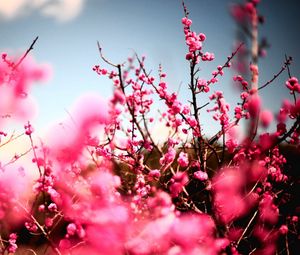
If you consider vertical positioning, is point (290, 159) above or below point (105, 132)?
above

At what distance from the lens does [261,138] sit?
2916 mm

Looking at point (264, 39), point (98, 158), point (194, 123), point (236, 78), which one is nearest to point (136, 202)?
point (98, 158)

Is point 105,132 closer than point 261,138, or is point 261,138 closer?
point 261,138

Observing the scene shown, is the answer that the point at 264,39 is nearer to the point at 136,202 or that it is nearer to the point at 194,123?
the point at 194,123

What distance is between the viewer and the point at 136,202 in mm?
3707

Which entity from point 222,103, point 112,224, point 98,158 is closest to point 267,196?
point 222,103

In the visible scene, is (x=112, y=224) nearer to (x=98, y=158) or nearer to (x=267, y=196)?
(x=98, y=158)

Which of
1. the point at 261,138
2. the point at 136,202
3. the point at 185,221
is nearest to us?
the point at 185,221

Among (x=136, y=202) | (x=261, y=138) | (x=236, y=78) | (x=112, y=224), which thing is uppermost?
(x=236, y=78)

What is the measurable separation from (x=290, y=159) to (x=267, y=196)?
510cm

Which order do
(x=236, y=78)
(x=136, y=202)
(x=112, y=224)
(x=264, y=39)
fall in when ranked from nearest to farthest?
(x=112, y=224) < (x=264, y=39) < (x=136, y=202) < (x=236, y=78)

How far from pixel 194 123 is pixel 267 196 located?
197 centimetres

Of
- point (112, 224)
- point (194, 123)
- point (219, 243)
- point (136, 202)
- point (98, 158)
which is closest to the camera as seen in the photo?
point (112, 224)

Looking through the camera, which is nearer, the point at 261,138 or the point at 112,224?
the point at 112,224
